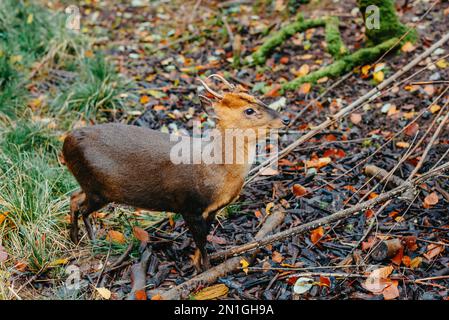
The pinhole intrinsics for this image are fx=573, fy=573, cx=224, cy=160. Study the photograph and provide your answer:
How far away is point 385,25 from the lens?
654 cm

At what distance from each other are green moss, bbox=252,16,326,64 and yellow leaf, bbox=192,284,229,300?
391 centimetres

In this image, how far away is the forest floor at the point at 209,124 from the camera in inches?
169

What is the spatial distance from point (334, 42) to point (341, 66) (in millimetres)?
392

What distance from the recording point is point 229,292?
4.18 m

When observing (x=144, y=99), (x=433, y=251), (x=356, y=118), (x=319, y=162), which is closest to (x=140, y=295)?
(x=433, y=251)

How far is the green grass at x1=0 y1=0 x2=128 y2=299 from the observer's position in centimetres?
462

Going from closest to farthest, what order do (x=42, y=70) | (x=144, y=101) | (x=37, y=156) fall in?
(x=37, y=156) → (x=144, y=101) → (x=42, y=70)

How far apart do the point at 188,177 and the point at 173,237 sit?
82 centimetres

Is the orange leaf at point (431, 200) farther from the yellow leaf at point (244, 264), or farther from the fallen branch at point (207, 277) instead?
the yellow leaf at point (244, 264)

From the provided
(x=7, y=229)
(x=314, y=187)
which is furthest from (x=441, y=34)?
(x=7, y=229)

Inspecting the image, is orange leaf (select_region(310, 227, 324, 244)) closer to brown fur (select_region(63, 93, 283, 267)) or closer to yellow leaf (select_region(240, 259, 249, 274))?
yellow leaf (select_region(240, 259, 249, 274))

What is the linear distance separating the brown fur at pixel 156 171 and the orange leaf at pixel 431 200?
5.00ft

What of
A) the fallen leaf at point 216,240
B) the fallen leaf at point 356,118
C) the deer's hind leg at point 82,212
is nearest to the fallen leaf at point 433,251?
the fallen leaf at point 216,240
